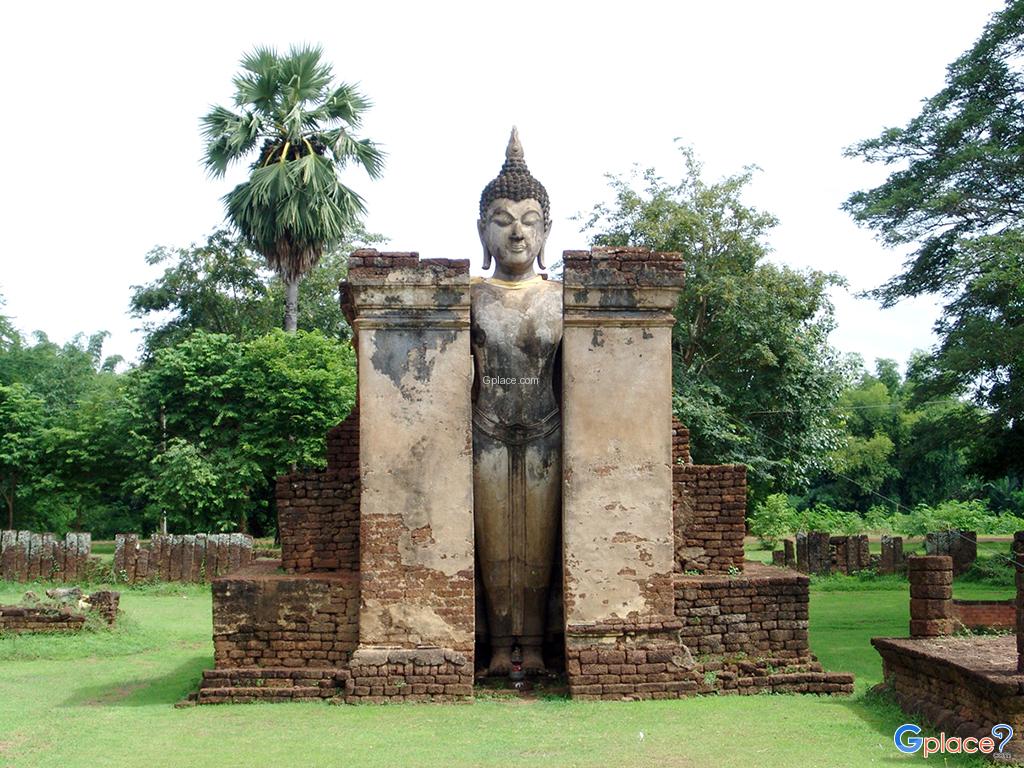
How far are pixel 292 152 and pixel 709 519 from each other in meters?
20.7

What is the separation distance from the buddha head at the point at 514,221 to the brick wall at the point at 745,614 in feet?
10.4

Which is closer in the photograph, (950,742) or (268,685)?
(950,742)

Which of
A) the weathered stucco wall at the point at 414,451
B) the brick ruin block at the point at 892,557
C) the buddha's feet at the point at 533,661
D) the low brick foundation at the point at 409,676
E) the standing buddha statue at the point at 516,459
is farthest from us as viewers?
the brick ruin block at the point at 892,557

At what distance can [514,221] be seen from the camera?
37.3ft

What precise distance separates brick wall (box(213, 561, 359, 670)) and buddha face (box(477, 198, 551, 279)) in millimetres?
3102

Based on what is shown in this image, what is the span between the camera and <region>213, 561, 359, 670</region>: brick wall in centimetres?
1066

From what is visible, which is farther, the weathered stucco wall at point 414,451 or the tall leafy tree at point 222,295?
the tall leafy tree at point 222,295

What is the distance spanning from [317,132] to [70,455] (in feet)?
31.2

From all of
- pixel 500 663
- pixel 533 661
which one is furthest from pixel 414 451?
pixel 533 661

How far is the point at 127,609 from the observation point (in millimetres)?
19172

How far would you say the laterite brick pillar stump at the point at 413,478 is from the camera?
10.3 m

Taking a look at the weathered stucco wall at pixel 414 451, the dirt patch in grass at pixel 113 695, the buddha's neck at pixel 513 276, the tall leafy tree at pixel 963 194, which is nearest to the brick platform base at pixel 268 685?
the weathered stucco wall at pixel 414 451

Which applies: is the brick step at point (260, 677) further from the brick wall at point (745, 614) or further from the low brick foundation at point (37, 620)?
the low brick foundation at point (37, 620)

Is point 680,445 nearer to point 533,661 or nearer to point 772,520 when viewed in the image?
point 533,661
